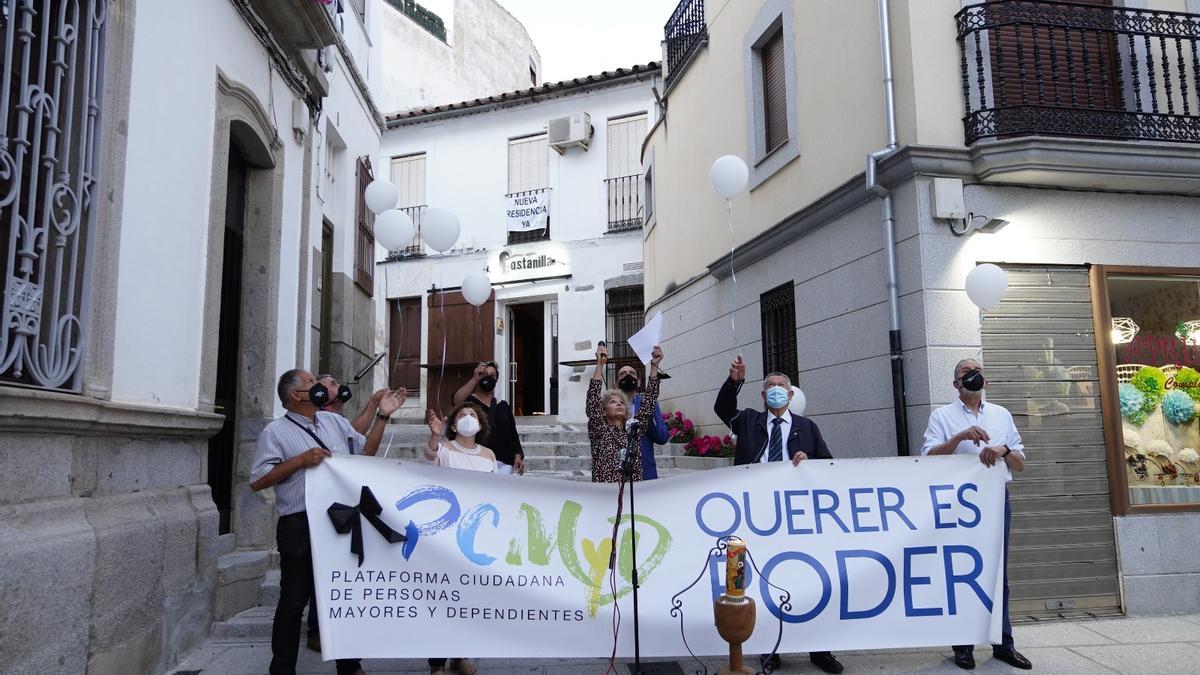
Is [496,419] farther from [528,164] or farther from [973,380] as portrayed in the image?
[528,164]

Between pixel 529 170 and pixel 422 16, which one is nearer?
pixel 529 170

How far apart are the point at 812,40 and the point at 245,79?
5271 mm

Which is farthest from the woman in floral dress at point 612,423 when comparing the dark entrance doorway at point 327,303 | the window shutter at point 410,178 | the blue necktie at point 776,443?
the window shutter at point 410,178

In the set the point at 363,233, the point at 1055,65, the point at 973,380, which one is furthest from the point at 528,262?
the point at 973,380

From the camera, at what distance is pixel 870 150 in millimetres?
6785

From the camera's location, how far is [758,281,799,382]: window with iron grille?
8.34m

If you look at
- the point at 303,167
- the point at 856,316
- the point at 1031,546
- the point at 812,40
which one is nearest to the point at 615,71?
the point at 812,40

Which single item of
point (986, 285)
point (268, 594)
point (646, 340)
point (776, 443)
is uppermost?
point (986, 285)

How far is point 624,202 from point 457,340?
14.4ft

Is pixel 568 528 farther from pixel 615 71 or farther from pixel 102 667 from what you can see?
pixel 615 71

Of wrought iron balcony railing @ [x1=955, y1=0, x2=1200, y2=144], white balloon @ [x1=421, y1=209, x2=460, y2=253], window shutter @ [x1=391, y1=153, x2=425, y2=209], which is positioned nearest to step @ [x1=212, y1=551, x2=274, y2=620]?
white balloon @ [x1=421, y1=209, x2=460, y2=253]

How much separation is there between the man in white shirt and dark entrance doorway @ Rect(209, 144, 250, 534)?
209 inches

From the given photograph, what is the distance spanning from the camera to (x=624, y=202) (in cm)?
1561

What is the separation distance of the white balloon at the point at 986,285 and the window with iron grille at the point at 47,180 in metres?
5.50
